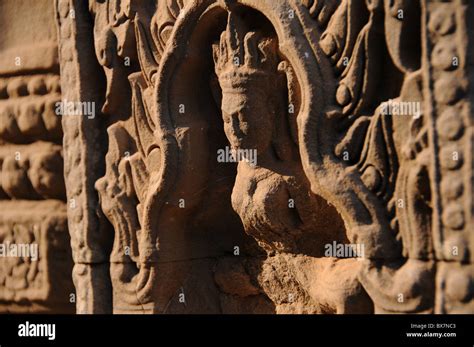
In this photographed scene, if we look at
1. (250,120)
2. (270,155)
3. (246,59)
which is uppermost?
(246,59)

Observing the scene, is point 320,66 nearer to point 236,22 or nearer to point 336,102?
point 336,102

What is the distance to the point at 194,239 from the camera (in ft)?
11.4

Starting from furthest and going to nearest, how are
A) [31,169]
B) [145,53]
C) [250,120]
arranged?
[31,169]
[145,53]
[250,120]

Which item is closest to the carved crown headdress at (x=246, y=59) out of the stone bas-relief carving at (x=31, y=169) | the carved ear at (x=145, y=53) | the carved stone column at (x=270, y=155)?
the carved stone column at (x=270, y=155)

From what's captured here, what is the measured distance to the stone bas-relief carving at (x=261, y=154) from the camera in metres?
2.55

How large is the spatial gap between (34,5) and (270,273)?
1.72 m

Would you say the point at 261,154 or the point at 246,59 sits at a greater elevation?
the point at 246,59

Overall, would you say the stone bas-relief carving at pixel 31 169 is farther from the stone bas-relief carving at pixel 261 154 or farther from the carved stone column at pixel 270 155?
the carved stone column at pixel 270 155

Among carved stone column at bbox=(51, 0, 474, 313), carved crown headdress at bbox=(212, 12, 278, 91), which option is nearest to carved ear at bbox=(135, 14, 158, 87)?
carved stone column at bbox=(51, 0, 474, 313)

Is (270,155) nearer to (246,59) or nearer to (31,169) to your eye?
(246,59)

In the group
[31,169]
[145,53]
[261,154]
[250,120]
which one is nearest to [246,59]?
[250,120]

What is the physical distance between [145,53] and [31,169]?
1057 mm

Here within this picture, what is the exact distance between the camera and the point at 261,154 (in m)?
3.07
